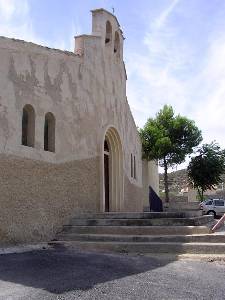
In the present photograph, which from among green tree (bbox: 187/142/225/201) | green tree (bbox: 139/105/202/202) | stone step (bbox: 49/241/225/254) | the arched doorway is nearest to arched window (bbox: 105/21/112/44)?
the arched doorway

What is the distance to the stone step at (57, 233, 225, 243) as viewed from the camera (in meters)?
9.37

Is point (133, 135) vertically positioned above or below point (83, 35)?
below

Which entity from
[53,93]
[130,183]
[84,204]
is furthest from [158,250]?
[130,183]

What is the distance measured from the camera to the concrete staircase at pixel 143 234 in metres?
9.22

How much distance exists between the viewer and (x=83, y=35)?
44.7 ft

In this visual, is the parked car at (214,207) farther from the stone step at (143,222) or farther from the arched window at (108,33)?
the stone step at (143,222)

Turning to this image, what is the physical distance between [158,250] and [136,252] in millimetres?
470

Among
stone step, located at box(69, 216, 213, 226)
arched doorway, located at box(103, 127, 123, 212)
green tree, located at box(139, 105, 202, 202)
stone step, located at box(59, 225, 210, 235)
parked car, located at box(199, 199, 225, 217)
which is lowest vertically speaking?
stone step, located at box(59, 225, 210, 235)

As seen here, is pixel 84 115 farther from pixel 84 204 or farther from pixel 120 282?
pixel 120 282

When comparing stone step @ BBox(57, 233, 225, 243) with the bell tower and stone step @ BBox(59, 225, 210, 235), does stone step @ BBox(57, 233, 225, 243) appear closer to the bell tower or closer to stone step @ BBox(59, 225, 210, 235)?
stone step @ BBox(59, 225, 210, 235)

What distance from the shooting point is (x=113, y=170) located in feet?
51.8

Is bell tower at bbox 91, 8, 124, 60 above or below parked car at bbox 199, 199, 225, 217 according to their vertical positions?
above

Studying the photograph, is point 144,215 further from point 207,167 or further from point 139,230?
point 207,167

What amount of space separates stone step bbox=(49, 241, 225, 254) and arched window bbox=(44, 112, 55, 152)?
2.53 m
